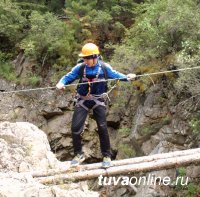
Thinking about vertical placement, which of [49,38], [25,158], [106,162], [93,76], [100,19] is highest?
[93,76]

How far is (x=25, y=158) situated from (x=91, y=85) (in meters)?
2.00

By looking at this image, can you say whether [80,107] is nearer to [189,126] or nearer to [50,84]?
[189,126]

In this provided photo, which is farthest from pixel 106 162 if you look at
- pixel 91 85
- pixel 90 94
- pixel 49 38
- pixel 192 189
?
pixel 49 38

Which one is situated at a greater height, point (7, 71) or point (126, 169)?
point (126, 169)

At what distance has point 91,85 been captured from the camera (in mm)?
6391

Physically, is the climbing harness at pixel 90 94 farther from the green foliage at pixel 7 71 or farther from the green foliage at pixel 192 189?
the green foliage at pixel 7 71

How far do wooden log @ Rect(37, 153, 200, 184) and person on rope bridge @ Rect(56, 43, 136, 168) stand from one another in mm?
331

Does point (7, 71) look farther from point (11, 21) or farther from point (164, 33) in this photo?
point (164, 33)

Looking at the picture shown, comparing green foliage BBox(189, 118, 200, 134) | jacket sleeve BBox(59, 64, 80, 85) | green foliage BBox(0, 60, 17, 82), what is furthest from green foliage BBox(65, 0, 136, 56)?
jacket sleeve BBox(59, 64, 80, 85)

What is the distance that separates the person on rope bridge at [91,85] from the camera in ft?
20.7

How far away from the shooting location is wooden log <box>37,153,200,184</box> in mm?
6605

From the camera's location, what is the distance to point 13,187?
5.36 meters

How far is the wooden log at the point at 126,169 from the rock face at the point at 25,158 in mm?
200

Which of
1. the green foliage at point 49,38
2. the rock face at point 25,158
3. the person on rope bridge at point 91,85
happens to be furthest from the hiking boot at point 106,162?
the green foliage at point 49,38
